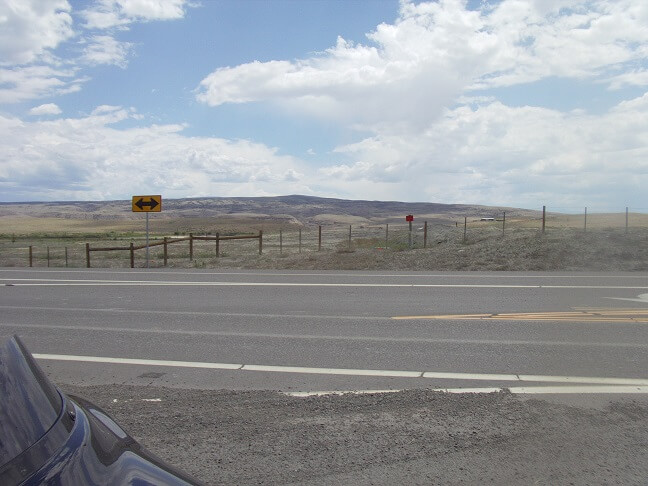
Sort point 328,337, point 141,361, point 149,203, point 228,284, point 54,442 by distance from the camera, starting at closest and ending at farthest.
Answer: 1. point 54,442
2. point 141,361
3. point 328,337
4. point 228,284
5. point 149,203

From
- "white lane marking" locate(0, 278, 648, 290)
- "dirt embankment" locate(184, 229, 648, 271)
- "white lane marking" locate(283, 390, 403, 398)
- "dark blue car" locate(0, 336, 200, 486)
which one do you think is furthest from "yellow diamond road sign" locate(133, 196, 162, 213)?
"dark blue car" locate(0, 336, 200, 486)

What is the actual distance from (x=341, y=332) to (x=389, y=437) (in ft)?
15.0

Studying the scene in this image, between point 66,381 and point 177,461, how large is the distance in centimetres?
309

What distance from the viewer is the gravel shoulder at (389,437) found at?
13.6ft

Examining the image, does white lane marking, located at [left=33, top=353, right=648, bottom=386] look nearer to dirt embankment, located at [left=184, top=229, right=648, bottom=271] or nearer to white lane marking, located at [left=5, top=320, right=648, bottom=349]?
white lane marking, located at [left=5, top=320, right=648, bottom=349]

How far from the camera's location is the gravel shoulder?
4145mm

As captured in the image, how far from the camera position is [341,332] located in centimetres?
930

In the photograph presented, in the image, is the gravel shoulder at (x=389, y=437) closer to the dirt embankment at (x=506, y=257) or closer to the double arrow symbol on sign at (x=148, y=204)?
the dirt embankment at (x=506, y=257)

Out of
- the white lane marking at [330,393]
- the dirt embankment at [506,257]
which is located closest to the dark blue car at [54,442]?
the white lane marking at [330,393]

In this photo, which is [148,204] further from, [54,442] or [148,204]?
[54,442]

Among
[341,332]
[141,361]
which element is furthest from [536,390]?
[141,361]

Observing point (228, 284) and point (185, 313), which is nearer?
point (185, 313)

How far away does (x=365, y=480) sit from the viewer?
403 cm

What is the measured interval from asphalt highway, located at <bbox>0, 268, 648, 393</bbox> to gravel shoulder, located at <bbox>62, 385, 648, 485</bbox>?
29.1 inches
